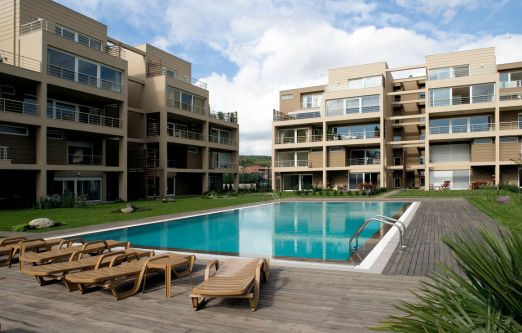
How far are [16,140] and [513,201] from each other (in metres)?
26.4

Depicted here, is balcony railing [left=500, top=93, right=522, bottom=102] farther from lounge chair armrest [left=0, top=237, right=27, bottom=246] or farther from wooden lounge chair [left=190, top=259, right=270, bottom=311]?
lounge chair armrest [left=0, top=237, right=27, bottom=246]

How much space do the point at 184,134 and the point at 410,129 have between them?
23.2 meters

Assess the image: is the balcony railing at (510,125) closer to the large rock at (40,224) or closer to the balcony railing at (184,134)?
the balcony railing at (184,134)

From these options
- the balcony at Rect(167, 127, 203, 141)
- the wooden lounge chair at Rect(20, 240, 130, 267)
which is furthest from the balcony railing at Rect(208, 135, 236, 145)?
the wooden lounge chair at Rect(20, 240, 130, 267)

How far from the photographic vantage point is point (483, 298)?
2369 millimetres

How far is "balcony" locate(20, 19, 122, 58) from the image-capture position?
21.4 metres

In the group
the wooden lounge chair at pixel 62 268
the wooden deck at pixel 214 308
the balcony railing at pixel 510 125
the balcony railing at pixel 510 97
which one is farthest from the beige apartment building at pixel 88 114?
the balcony railing at pixel 510 97

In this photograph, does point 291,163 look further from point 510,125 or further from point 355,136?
point 510,125

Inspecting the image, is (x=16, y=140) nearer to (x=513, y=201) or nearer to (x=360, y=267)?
(x=360, y=267)

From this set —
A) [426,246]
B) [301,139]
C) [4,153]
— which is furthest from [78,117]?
[426,246]

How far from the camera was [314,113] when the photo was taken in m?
37.7

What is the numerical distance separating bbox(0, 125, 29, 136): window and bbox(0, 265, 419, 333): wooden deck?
18.0m

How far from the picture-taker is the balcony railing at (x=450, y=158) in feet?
103

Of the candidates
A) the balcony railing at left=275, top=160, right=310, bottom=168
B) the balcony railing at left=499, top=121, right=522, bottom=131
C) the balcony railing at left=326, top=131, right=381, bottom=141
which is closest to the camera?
the balcony railing at left=499, top=121, right=522, bottom=131
